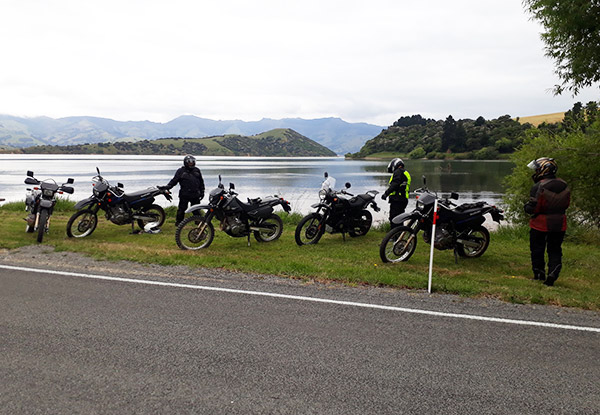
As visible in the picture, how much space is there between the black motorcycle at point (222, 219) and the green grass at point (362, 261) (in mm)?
371

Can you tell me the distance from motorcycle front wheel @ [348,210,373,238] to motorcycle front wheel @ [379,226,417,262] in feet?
9.79

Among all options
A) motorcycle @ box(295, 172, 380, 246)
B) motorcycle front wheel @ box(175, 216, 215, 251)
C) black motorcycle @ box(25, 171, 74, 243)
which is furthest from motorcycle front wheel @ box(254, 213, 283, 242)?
black motorcycle @ box(25, 171, 74, 243)

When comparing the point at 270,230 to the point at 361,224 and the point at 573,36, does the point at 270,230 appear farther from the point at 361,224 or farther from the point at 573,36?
the point at 573,36

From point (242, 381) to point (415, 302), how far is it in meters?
3.25

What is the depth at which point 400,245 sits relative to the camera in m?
8.98

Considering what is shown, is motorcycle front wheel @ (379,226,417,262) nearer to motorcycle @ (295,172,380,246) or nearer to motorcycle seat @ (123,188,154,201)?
motorcycle @ (295,172,380,246)

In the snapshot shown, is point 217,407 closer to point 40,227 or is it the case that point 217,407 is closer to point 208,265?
point 208,265

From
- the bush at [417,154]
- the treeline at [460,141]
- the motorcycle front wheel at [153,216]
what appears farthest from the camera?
the bush at [417,154]

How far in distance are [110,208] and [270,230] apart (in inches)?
172

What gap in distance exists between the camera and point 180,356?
13.8ft

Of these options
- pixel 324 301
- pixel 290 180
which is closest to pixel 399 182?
pixel 324 301

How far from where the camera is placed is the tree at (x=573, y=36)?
11102mm

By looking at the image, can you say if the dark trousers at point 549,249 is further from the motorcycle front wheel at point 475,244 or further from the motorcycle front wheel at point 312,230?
the motorcycle front wheel at point 312,230

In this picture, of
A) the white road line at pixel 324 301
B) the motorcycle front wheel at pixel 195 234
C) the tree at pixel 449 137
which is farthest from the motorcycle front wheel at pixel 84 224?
the tree at pixel 449 137
